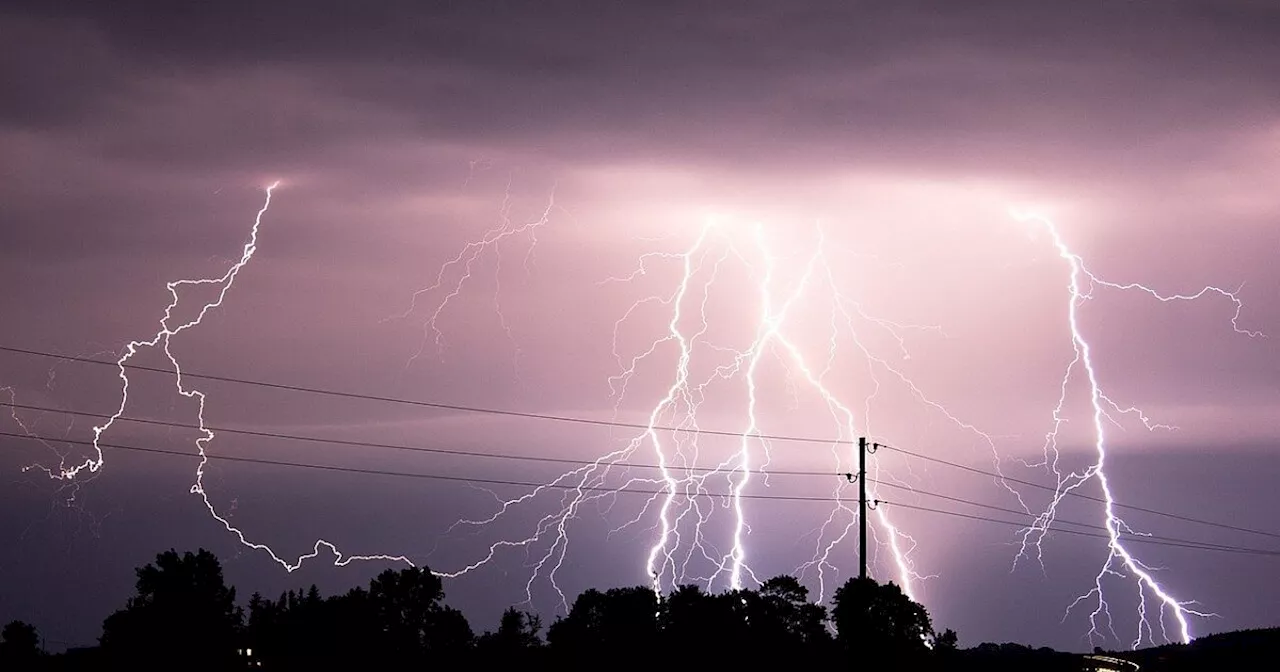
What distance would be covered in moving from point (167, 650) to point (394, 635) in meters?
9.51

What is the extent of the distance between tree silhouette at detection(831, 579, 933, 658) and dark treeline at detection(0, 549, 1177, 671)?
0.05 metres

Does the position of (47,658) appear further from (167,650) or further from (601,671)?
(601,671)

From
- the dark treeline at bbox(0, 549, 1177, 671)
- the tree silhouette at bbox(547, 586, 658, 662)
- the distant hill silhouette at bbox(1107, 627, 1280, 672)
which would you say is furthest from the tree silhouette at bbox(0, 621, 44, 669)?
the distant hill silhouette at bbox(1107, 627, 1280, 672)

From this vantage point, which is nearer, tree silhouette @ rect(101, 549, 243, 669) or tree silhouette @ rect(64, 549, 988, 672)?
tree silhouette @ rect(64, 549, 988, 672)

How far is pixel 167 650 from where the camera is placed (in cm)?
6550

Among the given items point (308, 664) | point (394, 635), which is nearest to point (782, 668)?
point (308, 664)

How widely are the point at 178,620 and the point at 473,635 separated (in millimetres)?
14770

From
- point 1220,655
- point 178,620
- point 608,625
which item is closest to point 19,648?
point 178,620

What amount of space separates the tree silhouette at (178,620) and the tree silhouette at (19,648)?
302 centimetres

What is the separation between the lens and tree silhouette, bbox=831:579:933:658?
4822 centimetres

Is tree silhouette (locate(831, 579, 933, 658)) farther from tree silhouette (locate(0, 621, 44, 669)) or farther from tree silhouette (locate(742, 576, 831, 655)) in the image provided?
tree silhouette (locate(0, 621, 44, 669))

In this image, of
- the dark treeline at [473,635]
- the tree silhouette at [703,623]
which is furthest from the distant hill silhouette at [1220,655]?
the tree silhouette at [703,623]

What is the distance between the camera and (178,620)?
2849 inches

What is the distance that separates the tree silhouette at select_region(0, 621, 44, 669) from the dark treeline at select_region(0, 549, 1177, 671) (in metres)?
0.09
